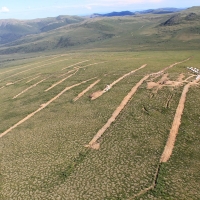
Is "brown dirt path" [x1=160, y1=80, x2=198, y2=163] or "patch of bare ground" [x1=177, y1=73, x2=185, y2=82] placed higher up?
"patch of bare ground" [x1=177, y1=73, x2=185, y2=82]

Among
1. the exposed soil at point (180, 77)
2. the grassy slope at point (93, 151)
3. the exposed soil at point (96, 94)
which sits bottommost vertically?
the grassy slope at point (93, 151)

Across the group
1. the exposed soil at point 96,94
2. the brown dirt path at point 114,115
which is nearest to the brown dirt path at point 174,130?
the brown dirt path at point 114,115

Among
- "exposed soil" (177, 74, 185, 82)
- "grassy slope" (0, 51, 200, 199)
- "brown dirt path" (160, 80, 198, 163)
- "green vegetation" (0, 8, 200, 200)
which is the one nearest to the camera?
"green vegetation" (0, 8, 200, 200)

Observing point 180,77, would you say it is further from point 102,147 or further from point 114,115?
point 102,147

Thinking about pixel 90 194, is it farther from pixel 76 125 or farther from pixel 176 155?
pixel 76 125

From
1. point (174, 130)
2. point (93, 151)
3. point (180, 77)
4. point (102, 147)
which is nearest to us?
point (93, 151)

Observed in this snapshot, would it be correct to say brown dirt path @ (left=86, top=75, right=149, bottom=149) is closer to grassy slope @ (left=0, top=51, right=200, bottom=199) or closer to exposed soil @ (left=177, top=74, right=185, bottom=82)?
grassy slope @ (left=0, top=51, right=200, bottom=199)

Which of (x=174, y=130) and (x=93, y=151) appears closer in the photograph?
(x=93, y=151)

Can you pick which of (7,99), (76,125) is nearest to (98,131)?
(76,125)

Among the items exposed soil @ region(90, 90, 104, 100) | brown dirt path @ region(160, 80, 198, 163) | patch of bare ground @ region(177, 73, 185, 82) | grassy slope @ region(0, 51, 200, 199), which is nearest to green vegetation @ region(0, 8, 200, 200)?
grassy slope @ region(0, 51, 200, 199)

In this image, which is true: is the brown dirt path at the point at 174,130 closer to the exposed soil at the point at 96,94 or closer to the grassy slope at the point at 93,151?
the grassy slope at the point at 93,151

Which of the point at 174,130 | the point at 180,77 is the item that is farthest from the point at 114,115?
the point at 180,77
